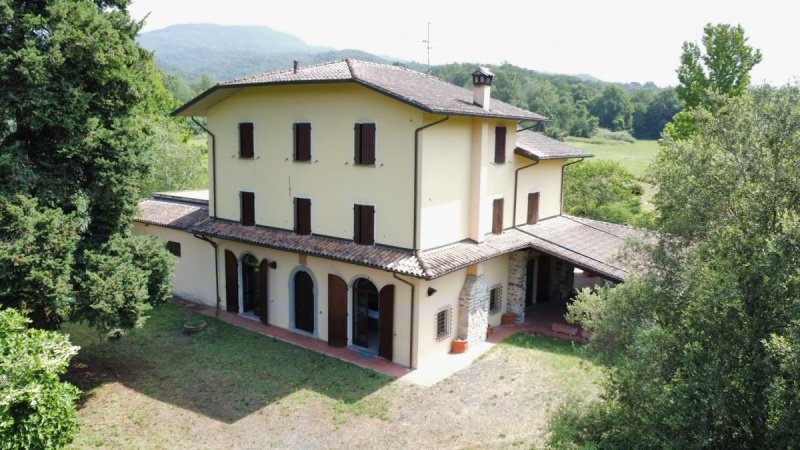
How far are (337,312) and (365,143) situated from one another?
5926 millimetres

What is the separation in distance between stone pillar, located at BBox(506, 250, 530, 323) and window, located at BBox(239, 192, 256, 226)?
10.2 m

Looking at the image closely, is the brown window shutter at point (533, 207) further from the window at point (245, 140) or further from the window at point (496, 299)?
the window at point (245, 140)

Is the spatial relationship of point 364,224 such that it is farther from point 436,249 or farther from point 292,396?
point 292,396

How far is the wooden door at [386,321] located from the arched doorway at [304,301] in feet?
10.9

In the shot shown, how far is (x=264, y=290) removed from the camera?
2178cm

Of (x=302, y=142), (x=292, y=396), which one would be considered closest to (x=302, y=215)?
(x=302, y=142)

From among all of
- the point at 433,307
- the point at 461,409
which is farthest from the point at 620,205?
the point at 461,409

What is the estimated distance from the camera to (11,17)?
13.5m

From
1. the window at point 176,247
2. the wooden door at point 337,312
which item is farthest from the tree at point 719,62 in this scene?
the window at point 176,247

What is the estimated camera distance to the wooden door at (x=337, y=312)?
64.0 ft

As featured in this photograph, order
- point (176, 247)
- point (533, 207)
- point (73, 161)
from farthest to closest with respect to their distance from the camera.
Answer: point (176, 247)
point (533, 207)
point (73, 161)

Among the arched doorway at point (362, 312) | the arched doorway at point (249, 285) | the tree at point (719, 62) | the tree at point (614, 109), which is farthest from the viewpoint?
the tree at point (614, 109)

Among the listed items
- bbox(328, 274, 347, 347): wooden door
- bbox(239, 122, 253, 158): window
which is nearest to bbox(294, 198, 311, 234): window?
bbox(328, 274, 347, 347): wooden door

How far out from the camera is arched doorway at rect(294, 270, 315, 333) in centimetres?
2066
